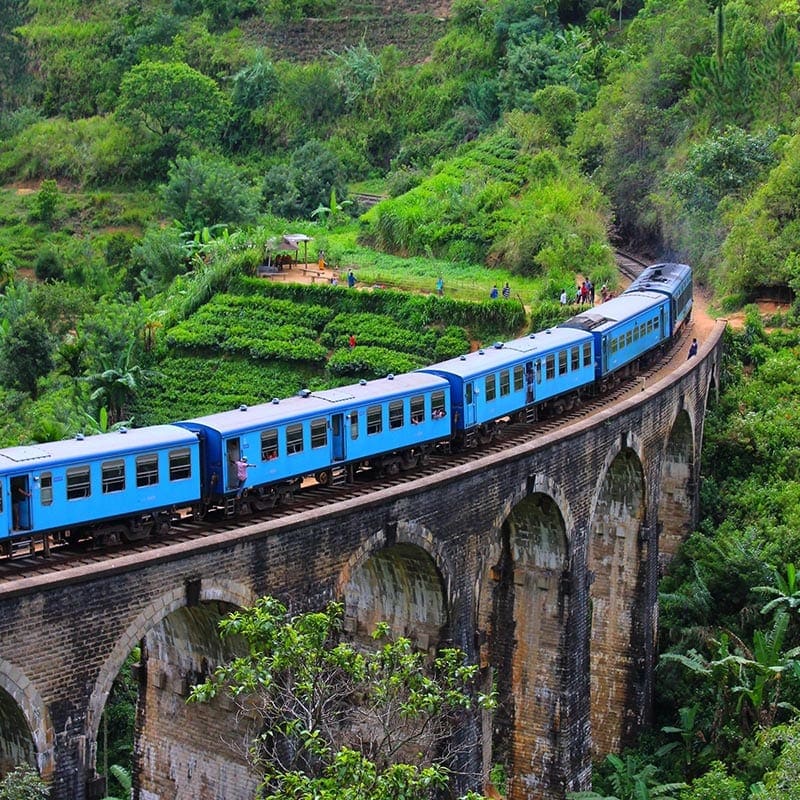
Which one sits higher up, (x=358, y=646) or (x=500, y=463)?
(x=500, y=463)

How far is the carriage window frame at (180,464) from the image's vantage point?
22.1 meters

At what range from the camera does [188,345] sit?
4950 cm

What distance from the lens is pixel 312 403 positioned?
2516 cm

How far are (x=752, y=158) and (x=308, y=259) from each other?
17.1 metres

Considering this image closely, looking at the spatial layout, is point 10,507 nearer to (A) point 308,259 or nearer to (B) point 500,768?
(B) point 500,768

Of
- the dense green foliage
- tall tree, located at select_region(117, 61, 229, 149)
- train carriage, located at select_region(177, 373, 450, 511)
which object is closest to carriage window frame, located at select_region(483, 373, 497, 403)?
train carriage, located at select_region(177, 373, 450, 511)

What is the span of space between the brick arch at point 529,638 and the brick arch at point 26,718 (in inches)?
475

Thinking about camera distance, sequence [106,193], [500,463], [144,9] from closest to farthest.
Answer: [500,463]
[106,193]
[144,9]

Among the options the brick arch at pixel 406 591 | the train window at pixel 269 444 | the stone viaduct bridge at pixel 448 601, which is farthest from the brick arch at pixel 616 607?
the train window at pixel 269 444

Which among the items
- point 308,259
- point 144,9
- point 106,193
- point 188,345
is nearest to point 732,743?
point 188,345

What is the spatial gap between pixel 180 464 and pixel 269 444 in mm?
1973

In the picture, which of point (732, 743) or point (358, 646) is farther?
point (732, 743)

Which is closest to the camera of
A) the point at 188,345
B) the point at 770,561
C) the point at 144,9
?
the point at 770,561

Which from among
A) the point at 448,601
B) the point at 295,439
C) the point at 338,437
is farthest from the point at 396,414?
the point at 448,601
